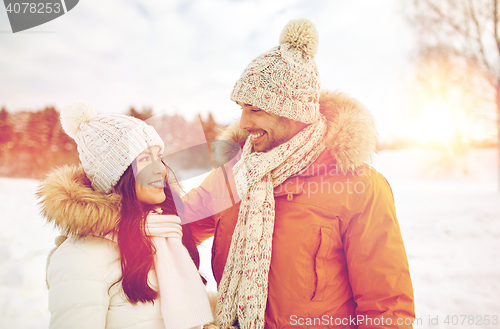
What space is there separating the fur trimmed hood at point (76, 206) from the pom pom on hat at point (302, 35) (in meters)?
1.28

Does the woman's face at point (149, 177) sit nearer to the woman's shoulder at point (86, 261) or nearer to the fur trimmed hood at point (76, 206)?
the fur trimmed hood at point (76, 206)

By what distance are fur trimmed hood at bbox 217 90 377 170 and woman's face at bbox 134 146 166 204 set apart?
3.09 feet

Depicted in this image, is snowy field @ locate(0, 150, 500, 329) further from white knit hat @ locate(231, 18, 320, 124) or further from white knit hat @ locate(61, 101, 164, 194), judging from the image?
white knit hat @ locate(231, 18, 320, 124)

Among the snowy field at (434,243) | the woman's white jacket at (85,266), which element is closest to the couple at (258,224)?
the woman's white jacket at (85,266)

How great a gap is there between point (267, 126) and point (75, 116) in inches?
39.8

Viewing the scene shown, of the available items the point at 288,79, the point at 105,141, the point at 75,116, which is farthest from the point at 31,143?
the point at 288,79

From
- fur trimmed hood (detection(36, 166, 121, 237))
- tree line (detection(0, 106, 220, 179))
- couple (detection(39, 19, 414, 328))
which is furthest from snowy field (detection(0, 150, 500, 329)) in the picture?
tree line (detection(0, 106, 220, 179))

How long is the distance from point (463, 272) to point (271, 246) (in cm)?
330

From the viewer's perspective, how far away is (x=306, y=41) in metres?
1.55

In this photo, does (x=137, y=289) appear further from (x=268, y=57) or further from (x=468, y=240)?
(x=468, y=240)

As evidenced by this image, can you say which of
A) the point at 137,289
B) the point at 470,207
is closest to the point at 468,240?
the point at 470,207

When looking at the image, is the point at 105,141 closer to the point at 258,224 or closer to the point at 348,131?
the point at 258,224

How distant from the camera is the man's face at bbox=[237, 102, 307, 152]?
1.58m

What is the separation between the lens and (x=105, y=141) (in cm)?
127
